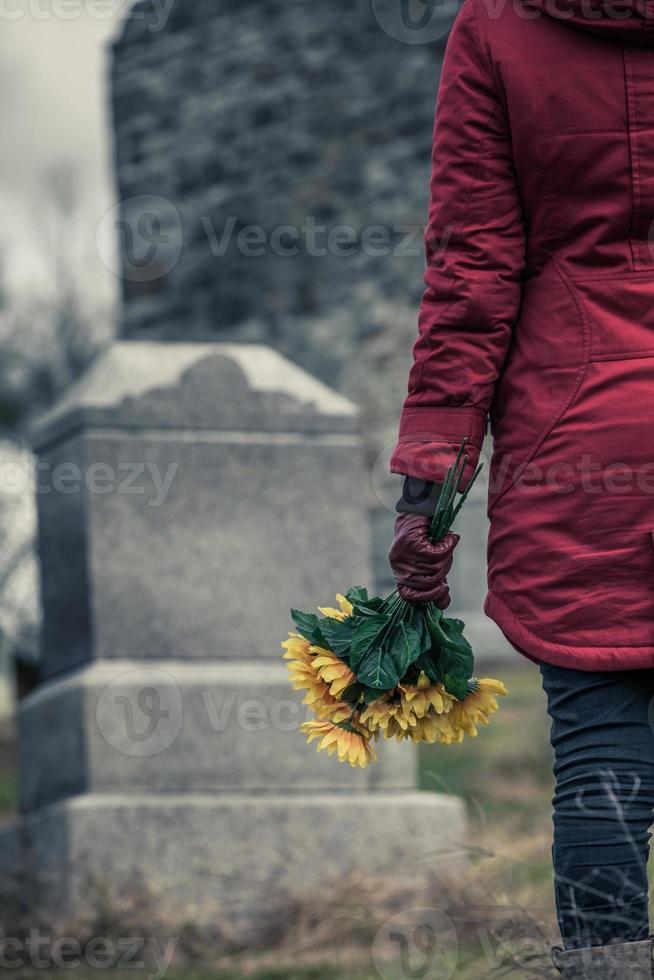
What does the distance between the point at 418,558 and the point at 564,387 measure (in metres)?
0.29

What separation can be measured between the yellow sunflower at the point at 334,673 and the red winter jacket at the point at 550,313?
0.22 m

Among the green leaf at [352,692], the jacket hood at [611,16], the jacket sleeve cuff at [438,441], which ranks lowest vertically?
the green leaf at [352,692]

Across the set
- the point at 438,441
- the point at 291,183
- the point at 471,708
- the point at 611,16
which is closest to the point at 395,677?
the point at 471,708

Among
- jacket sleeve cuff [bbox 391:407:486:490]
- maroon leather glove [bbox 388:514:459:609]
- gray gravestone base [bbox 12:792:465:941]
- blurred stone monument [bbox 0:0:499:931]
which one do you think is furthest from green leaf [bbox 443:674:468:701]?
gray gravestone base [bbox 12:792:465:941]

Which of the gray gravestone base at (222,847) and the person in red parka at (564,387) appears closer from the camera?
the person in red parka at (564,387)

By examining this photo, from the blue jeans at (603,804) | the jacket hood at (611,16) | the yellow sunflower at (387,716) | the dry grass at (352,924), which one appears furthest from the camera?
the dry grass at (352,924)

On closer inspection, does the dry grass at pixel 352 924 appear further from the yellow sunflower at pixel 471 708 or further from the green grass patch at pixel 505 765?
the yellow sunflower at pixel 471 708

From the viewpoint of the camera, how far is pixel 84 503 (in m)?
4.49

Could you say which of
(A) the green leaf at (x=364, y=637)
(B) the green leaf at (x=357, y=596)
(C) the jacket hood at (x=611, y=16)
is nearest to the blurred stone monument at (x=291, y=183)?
(B) the green leaf at (x=357, y=596)

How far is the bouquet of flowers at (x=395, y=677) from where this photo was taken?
85.1 inches

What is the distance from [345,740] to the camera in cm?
217

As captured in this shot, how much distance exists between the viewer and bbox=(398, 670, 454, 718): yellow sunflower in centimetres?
218

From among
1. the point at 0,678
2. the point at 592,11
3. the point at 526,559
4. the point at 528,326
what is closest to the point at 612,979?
the point at 526,559

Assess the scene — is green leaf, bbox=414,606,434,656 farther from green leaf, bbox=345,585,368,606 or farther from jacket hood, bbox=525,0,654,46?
jacket hood, bbox=525,0,654,46
